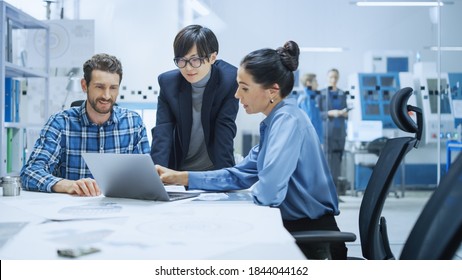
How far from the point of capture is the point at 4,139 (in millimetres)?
3131

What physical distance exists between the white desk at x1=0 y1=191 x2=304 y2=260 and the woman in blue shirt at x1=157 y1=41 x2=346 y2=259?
13 centimetres

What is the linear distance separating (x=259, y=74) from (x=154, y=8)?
2.80m

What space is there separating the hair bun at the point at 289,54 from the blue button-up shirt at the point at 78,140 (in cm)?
81

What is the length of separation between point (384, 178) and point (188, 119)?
1.06 m

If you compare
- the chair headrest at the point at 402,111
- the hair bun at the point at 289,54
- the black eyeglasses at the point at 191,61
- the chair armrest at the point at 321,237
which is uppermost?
the black eyeglasses at the point at 191,61

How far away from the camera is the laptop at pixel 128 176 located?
1.49 m

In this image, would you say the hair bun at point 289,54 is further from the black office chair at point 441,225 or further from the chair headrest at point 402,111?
the black office chair at point 441,225

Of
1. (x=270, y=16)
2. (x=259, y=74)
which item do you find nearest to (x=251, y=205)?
(x=259, y=74)

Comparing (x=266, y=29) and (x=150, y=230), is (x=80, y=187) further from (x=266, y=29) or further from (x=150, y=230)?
(x=266, y=29)

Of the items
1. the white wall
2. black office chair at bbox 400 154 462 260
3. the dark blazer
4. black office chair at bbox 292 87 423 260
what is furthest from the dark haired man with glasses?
the white wall

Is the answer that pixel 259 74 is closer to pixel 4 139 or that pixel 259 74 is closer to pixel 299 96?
pixel 4 139

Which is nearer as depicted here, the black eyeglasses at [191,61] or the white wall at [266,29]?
the black eyeglasses at [191,61]

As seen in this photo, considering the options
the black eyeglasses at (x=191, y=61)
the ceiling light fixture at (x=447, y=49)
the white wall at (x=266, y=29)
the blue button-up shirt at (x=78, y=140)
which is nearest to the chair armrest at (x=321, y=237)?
the blue button-up shirt at (x=78, y=140)

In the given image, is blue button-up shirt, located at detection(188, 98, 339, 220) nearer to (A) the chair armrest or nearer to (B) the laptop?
(A) the chair armrest
